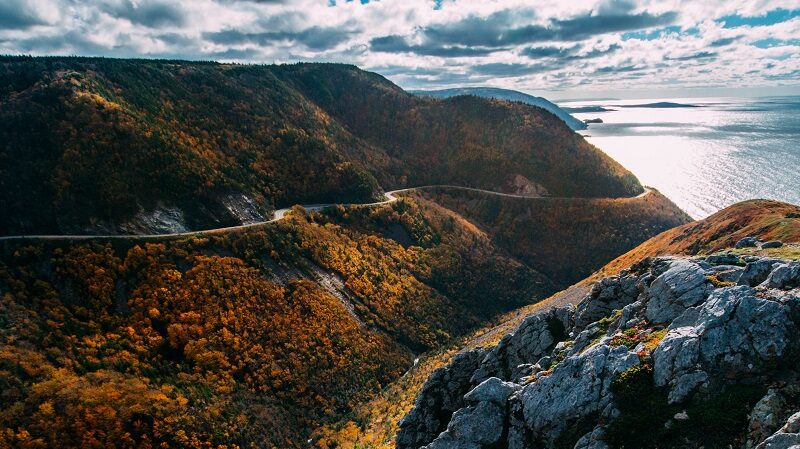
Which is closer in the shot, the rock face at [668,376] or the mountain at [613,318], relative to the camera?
the rock face at [668,376]

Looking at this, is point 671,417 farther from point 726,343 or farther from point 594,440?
point 726,343

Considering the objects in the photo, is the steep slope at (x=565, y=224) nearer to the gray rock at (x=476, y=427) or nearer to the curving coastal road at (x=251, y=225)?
the curving coastal road at (x=251, y=225)

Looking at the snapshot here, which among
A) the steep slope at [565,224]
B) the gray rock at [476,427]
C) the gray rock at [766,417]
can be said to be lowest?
the steep slope at [565,224]

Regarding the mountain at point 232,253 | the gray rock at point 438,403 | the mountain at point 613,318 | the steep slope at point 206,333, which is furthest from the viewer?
the mountain at point 232,253

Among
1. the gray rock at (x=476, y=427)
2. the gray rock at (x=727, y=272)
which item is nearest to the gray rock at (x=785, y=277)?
the gray rock at (x=727, y=272)

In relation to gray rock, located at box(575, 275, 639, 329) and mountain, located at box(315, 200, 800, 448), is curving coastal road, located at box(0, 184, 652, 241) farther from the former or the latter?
gray rock, located at box(575, 275, 639, 329)

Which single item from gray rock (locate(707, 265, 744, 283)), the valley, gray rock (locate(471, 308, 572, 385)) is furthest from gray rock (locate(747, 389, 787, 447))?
gray rock (locate(471, 308, 572, 385))

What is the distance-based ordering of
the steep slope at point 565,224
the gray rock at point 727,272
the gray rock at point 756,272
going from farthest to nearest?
the steep slope at point 565,224 → the gray rock at point 727,272 → the gray rock at point 756,272
